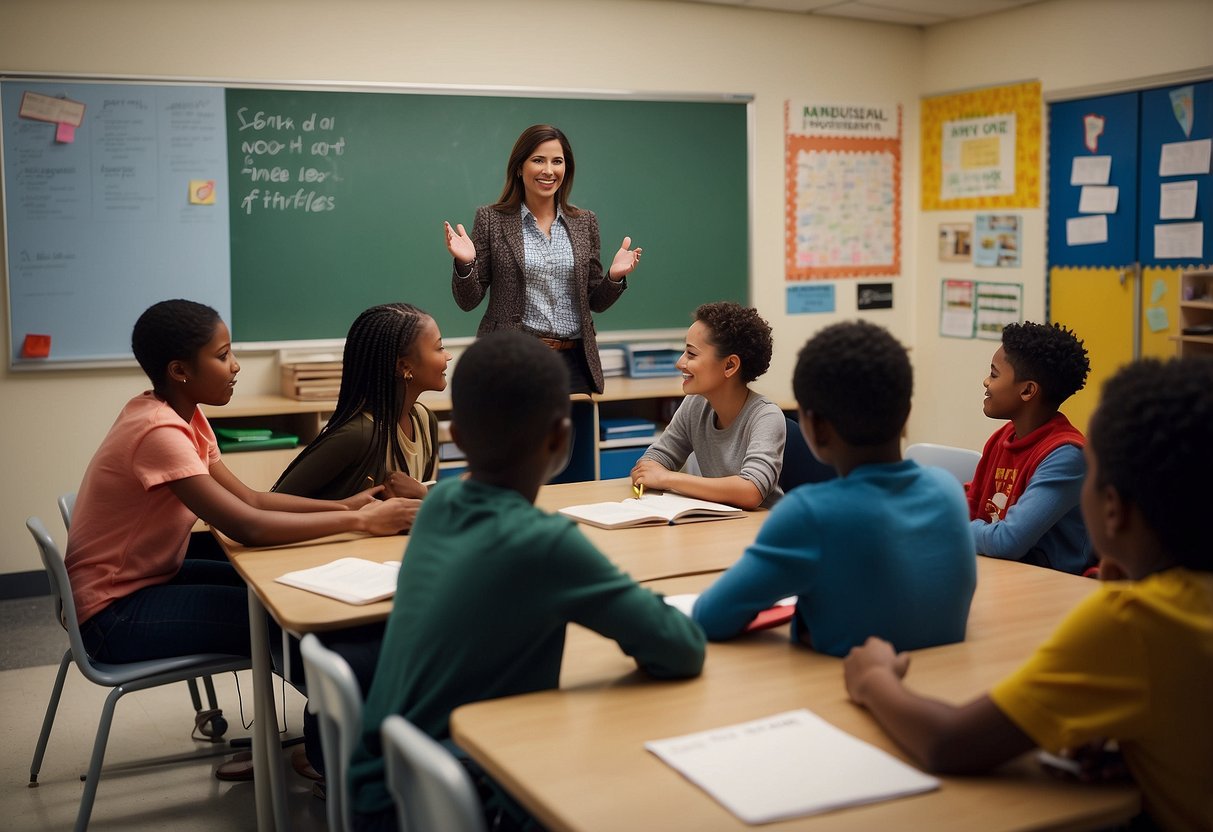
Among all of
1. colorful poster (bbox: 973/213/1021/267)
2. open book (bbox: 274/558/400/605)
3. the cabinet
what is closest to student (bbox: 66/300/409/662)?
open book (bbox: 274/558/400/605)

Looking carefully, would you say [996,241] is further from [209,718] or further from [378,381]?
[209,718]

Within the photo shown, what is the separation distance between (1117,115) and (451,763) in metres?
5.07

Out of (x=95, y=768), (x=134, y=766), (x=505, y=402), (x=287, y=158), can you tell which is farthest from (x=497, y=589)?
(x=287, y=158)

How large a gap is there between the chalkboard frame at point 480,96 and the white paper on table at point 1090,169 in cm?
149

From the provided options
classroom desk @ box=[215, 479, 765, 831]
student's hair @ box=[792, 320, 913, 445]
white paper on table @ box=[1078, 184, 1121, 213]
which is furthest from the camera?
white paper on table @ box=[1078, 184, 1121, 213]

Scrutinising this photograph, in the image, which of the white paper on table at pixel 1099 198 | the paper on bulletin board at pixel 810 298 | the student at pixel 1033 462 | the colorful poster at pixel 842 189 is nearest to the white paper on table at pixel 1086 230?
the white paper on table at pixel 1099 198

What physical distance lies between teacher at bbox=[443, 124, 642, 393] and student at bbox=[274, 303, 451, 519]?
1296mm

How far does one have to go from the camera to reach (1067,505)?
8.07 ft

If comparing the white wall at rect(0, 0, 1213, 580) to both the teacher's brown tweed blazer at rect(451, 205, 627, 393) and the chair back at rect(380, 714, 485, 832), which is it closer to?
the teacher's brown tweed blazer at rect(451, 205, 627, 393)

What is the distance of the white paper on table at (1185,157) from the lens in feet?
16.5

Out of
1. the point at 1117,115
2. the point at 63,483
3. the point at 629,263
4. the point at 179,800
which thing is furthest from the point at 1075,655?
the point at 1117,115

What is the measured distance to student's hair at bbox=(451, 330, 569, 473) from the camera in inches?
64.9

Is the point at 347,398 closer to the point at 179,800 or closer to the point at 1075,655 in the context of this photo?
the point at 179,800

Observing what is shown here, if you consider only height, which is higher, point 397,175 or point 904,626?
point 397,175
